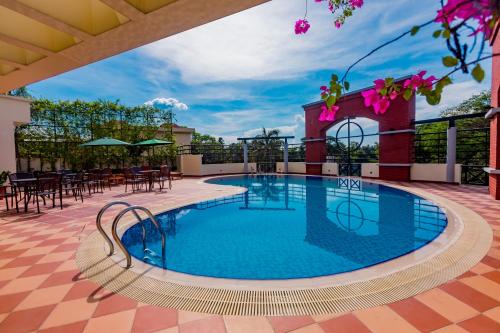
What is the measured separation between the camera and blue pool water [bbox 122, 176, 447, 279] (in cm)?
389

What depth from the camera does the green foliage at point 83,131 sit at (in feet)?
38.9

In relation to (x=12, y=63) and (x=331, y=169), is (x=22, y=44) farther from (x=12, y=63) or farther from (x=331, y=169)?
(x=331, y=169)

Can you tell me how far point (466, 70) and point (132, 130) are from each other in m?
16.2

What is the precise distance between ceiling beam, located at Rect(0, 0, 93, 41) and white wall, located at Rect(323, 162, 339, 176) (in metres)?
13.7

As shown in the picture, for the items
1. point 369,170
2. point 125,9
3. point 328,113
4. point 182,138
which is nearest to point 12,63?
point 125,9

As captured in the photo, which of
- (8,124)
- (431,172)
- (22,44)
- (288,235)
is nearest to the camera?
(22,44)

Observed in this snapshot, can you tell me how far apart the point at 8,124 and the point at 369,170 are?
16176mm

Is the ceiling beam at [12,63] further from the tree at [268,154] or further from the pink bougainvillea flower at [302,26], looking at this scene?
the tree at [268,154]

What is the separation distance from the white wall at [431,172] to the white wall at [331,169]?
4047 mm

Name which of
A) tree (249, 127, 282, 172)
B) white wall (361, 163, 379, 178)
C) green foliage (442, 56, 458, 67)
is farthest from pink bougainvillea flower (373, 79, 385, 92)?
tree (249, 127, 282, 172)

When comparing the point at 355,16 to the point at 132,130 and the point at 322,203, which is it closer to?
the point at 322,203

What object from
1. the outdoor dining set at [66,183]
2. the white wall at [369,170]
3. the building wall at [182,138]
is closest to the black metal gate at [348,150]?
the white wall at [369,170]

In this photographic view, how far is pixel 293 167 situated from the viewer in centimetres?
1739

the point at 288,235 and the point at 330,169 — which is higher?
the point at 330,169
